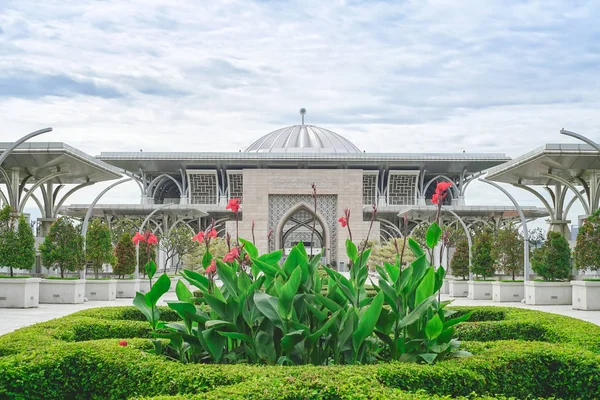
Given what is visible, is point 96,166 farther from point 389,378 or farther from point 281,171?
point 281,171

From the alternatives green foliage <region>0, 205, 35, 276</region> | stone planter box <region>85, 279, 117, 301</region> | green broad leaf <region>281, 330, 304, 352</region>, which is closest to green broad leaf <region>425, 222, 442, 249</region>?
green broad leaf <region>281, 330, 304, 352</region>

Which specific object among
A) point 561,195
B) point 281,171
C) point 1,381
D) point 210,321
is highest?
point 281,171

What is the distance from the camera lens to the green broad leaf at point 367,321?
6043mm

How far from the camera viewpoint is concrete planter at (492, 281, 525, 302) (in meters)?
25.0

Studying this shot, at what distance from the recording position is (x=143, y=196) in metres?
63.7

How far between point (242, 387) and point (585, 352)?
3785 millimetres

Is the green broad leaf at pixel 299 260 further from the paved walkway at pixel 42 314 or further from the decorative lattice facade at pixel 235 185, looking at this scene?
the decorative lattice facade at pixel 235 185

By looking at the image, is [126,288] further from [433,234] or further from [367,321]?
[367,321]

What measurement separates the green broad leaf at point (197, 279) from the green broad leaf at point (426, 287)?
217 cm

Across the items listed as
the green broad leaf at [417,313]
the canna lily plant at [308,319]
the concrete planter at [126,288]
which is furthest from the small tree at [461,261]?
the green broad leaf at [417,313]

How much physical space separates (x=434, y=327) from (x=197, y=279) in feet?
7.99

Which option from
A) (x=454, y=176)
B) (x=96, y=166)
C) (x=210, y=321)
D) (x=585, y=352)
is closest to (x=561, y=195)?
(x=96, y=166)

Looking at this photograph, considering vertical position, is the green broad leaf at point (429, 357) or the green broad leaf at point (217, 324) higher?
the green broad leaf at point (217, 324)

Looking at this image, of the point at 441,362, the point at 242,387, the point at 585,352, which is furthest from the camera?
the point at 585,352
